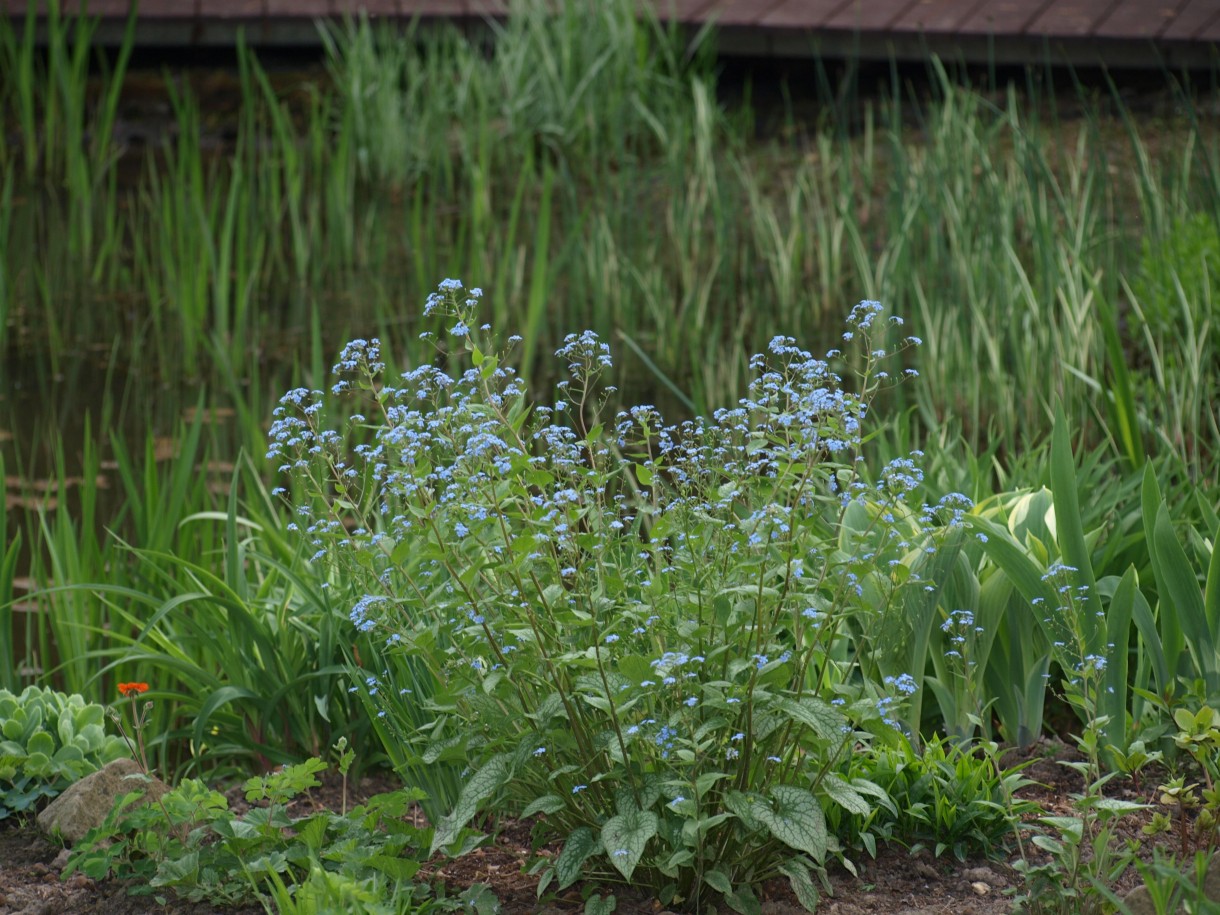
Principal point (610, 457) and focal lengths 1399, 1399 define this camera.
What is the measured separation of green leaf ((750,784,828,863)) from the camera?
165cm

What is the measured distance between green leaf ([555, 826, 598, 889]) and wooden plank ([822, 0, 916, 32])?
17.0 ft

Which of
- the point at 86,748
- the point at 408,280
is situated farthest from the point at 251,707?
Result: the point at 408,280

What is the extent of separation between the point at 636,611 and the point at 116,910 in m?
0.85

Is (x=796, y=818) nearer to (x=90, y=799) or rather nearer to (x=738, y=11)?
(x=90, y=799)

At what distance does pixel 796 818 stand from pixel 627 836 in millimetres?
206

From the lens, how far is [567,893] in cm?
190

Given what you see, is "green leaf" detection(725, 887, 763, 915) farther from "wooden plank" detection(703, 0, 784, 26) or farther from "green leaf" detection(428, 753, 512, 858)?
"wooden plank" detection(703, 0, 784, 26)

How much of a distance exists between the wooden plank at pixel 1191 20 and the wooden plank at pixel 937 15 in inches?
34.1

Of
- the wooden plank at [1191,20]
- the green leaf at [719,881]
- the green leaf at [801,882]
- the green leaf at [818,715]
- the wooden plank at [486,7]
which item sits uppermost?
the wooden plank at [486,7]

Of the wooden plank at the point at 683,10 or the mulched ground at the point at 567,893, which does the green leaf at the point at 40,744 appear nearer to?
the mulched ground at the point at 567,893

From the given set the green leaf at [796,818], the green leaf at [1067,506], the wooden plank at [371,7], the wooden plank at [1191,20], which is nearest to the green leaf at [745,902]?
the green leaf at [796,818]

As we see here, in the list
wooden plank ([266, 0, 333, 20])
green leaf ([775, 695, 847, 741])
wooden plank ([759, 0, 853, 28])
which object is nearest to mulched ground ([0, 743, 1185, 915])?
green leaf ([775, 695, 847, 741])

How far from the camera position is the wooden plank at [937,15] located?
627cm

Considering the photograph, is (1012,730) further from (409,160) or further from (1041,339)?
(409,160)
